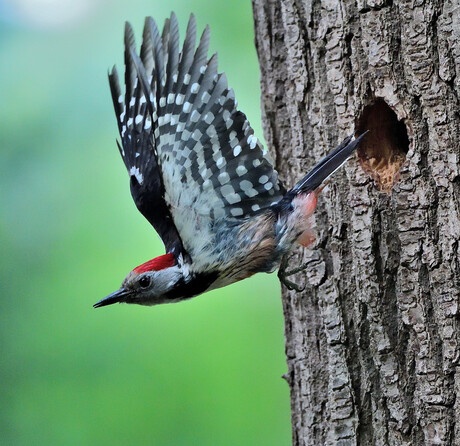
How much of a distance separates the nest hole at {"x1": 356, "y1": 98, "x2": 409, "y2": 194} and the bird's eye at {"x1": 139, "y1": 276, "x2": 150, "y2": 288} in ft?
2.99

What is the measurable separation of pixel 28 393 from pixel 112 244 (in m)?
0.89

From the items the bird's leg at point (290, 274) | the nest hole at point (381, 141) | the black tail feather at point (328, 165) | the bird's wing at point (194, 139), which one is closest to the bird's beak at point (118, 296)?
the bird's wing at point (194, 139)

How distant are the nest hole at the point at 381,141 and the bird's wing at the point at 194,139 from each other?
35 centimetres

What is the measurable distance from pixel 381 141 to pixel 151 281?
3.29 ft

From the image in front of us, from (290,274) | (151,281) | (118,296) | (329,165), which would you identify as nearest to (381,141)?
(329,165)

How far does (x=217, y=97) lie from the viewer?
2285mm

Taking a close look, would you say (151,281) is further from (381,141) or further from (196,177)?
(381,141)

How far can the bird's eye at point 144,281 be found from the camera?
99.2 inches

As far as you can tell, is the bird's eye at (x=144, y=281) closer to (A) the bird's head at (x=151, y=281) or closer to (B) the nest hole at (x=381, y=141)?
(A) the bird's head at (x=151, y=281)

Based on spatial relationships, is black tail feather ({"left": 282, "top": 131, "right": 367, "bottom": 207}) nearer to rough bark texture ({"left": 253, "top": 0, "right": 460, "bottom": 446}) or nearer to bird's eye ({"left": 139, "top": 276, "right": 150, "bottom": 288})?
rough bark texture ({"left": 253, "top": 0, "right": 460, "bottom": 446})

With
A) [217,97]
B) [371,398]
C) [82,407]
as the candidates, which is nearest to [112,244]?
[82,407]

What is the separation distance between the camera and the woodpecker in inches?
89.7

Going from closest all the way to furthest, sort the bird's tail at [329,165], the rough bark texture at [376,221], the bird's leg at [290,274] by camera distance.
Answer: the rough bark texture at [376,221]
the bird's tail at [329,165]
the bird's leg at [290,274]

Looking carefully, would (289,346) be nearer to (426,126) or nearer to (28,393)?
(426,126)
